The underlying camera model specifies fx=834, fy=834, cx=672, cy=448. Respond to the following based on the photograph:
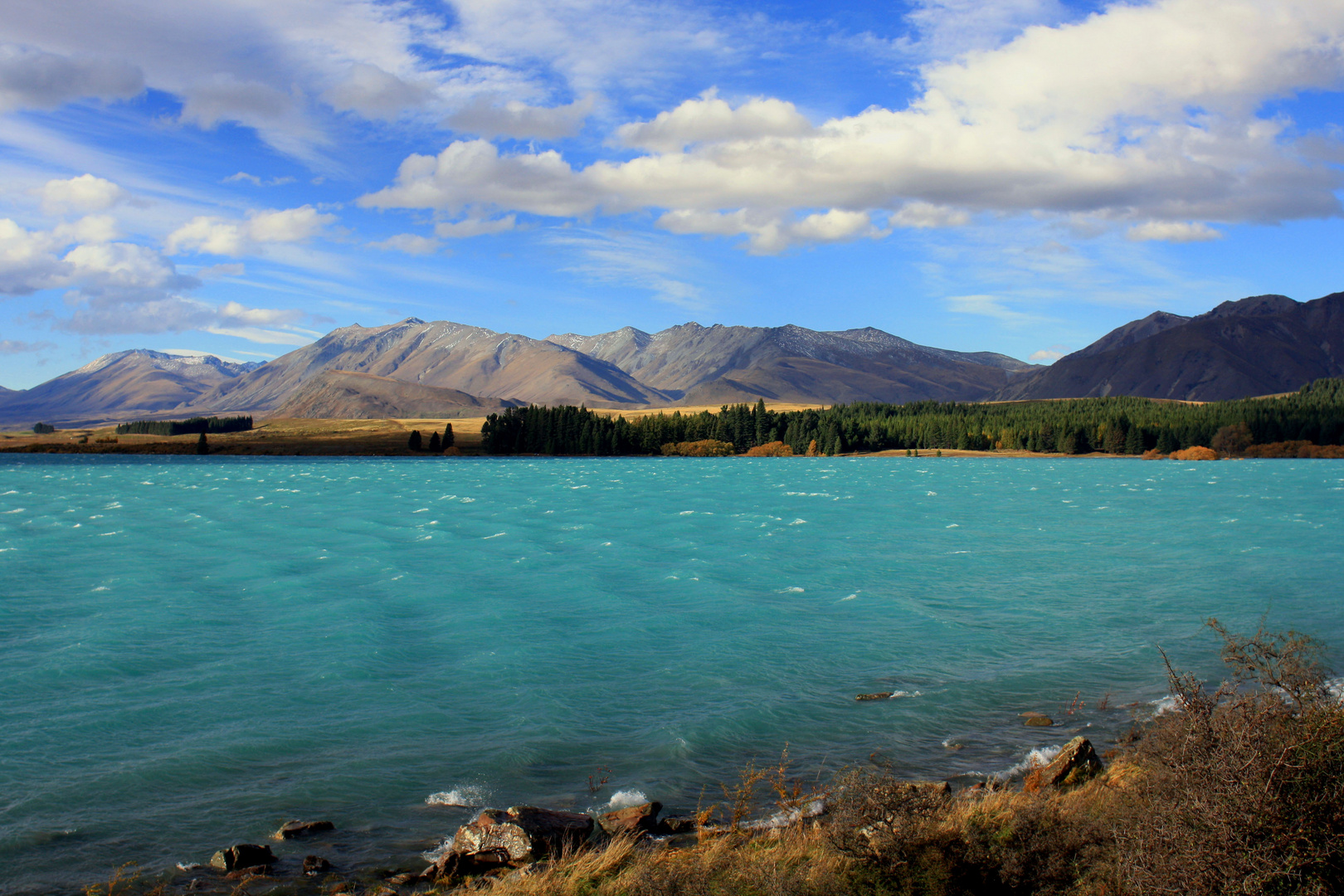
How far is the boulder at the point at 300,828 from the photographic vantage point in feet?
55.1

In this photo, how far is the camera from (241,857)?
15367 millimetres

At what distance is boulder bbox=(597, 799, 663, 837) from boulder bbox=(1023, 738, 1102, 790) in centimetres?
764

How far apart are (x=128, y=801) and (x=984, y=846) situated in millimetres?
18100

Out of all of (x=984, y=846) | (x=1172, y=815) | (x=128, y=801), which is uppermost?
(x=1172, y=815)

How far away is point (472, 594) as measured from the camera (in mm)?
41438

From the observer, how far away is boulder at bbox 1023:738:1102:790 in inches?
682

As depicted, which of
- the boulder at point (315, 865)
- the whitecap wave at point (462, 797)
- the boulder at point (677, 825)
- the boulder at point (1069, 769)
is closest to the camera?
the boulder at point (315, 865)

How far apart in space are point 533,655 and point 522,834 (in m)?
15.7

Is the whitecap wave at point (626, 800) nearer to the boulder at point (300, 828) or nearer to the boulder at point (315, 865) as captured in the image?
the boulder at point (315, 865)

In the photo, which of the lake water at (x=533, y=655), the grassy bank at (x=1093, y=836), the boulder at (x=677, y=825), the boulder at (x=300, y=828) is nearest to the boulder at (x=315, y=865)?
the lake water at (x=533, y=655)

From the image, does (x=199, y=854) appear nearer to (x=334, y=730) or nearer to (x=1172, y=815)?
(x=334, y=730)

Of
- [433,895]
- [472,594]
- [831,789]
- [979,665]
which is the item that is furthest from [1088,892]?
[472,594]

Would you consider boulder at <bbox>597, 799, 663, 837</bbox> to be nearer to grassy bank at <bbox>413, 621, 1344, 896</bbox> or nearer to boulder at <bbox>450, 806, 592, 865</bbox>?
boulder at <bbox>450, 806, 592, 865</bbox>

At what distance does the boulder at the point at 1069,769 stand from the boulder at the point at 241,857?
1492 centimetres
